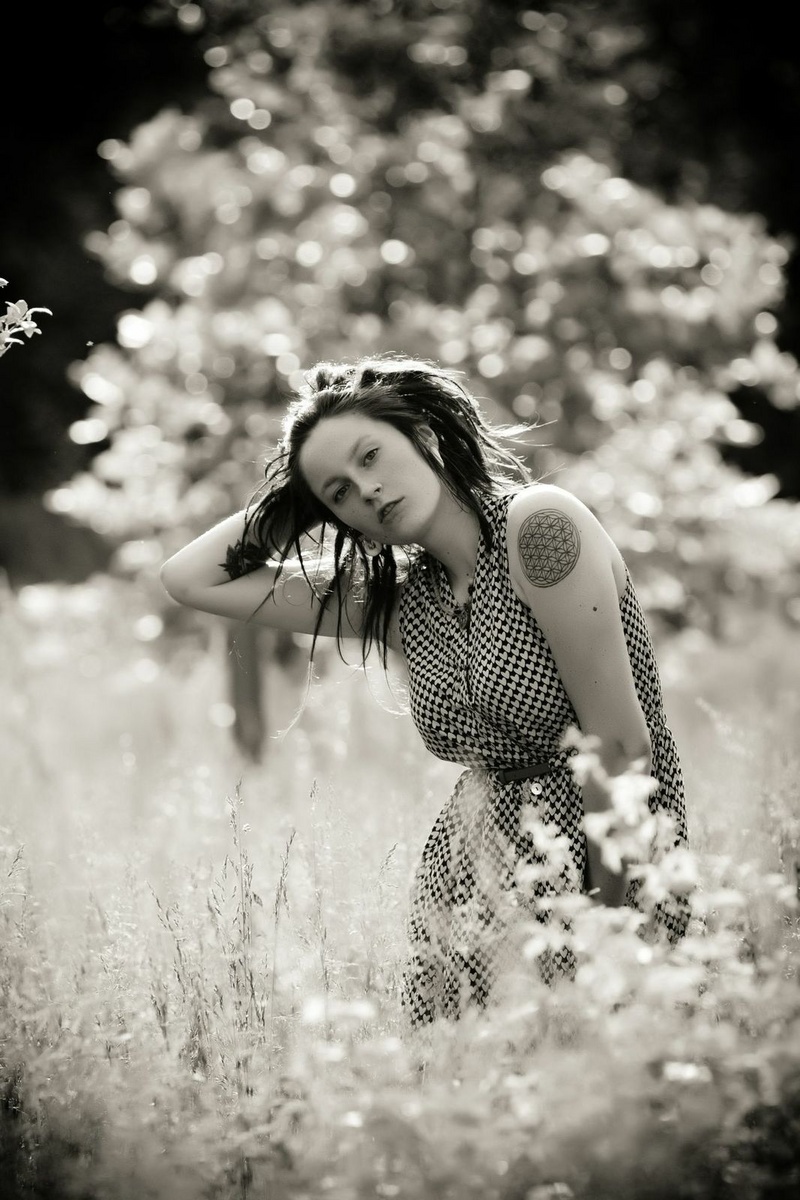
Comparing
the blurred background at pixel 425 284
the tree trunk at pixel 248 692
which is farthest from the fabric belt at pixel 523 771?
the tree trunk at pixel 248 692

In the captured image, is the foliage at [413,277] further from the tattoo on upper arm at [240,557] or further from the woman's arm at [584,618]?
the woman's arm at [584,618]

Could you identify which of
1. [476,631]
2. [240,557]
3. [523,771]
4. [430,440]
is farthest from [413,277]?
[523,771]

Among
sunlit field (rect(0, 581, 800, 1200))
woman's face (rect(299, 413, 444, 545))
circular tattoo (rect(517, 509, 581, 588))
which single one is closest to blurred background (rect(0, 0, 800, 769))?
sunlit field (rect(0, 581, 800, 1200))

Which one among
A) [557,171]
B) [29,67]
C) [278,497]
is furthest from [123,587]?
[29,67]

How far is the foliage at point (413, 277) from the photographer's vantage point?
5578mm

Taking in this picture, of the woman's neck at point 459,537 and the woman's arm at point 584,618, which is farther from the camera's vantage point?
the woman's neck at point 459,537

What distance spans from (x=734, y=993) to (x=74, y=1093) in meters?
1.34

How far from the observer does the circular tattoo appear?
2297 mm

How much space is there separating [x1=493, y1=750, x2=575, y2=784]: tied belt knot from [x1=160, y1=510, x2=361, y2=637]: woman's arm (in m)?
0.64

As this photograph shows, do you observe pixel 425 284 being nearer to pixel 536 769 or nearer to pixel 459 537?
pixel 459 537

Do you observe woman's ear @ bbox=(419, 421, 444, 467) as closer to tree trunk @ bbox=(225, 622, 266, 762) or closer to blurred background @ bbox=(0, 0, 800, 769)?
blurred background @ bbox=(0, 0, 800, 769)

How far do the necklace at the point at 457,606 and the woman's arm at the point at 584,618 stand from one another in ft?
0.69

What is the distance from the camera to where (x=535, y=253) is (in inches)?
226

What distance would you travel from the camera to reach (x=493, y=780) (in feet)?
8.52
